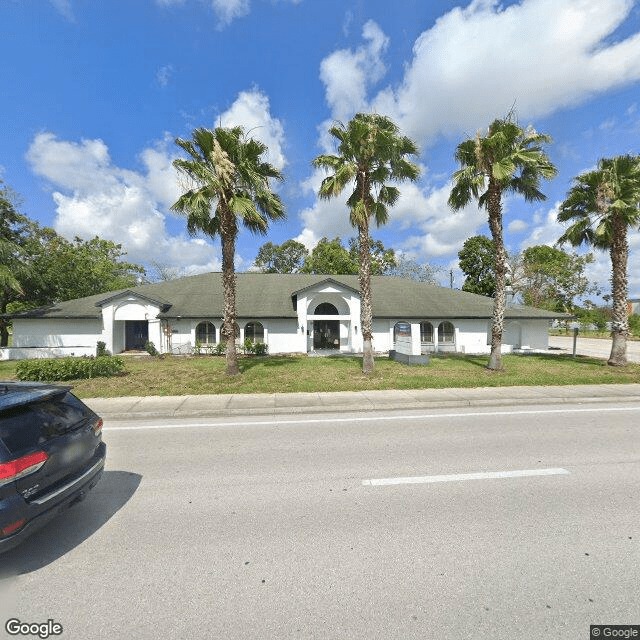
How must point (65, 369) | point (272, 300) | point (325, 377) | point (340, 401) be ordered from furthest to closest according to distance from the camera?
point (272, 300) < point (325, 377) < point (65, 369) < point (340, 401)

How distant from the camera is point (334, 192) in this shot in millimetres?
13578

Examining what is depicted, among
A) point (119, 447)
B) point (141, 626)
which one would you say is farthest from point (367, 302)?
point (141, 626)

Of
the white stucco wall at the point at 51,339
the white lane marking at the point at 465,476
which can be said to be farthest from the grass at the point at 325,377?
the white lane marking at the point at 465,476

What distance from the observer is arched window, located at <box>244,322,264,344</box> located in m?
22.8

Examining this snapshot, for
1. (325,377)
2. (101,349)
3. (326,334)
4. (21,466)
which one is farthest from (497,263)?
(101,349)

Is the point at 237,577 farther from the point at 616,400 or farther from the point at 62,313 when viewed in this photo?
the point at 62,313

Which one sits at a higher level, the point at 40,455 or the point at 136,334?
the point at 136,334

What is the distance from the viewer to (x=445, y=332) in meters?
24.0

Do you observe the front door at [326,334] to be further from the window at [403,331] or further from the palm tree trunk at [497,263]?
the palm tree trunk at [497,263]

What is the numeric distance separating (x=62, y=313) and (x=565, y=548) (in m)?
26.8

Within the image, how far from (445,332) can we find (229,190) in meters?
17.7

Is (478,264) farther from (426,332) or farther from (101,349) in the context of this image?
(101,349)

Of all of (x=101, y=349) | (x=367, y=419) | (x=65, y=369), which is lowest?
(x=367, y=419)

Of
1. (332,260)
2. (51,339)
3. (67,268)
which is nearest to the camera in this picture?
(51,339)
